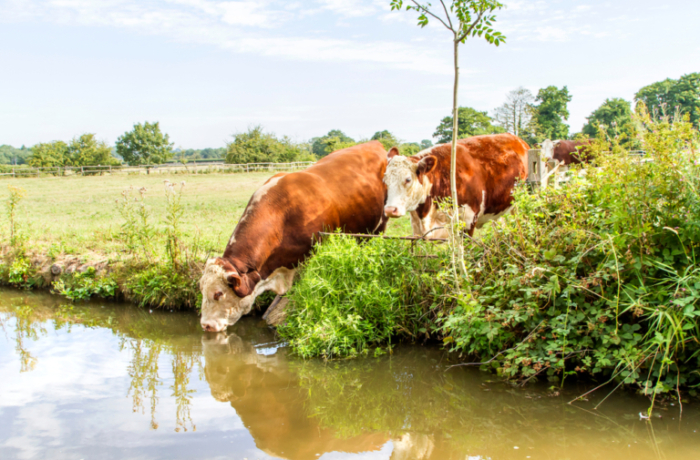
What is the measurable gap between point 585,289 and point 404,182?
2.61 meters

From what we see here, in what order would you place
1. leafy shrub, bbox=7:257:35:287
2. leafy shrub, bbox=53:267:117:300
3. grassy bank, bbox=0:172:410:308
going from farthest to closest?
1. leafy shrub, bbox=7:257:35:287
2. leafy shrub, bbox=53:267:117:300
3. grassy bank, bbox=0:172:410:308

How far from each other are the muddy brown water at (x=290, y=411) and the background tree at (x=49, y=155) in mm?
63564

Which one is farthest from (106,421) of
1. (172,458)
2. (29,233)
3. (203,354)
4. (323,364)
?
(29,233)

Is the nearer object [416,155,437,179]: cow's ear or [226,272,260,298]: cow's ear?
[226,272,260,298]: cow's ear

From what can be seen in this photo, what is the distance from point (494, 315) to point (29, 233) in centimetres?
954

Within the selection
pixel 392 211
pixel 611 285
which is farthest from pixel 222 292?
pixel 611 285

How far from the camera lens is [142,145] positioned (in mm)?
73875

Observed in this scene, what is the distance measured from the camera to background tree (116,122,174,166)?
242 feet

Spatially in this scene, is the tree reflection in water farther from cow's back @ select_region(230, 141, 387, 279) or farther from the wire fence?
the wire fence

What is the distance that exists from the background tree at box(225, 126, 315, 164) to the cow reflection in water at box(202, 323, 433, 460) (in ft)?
154

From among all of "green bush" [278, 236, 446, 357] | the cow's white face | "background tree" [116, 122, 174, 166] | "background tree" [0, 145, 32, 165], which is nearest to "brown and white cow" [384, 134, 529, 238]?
"green bush" [278, 236, 446, 357]

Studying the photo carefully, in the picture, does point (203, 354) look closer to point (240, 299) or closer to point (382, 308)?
point (240, 299)

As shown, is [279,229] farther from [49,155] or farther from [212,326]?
[49,155]

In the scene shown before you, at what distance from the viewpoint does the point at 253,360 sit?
5.48 metres
